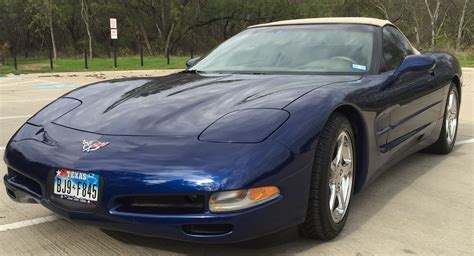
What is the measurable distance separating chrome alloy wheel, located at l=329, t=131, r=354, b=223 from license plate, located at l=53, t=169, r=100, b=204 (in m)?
1.33

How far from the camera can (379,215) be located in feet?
11.1

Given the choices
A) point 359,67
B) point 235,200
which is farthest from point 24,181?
point 359,67

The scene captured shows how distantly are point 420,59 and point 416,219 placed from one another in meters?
1.29

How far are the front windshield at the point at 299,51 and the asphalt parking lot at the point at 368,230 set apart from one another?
3.53ft

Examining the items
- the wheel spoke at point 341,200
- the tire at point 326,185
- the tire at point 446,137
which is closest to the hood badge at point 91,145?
the tire at point 326,185

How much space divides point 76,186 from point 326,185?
4.38 feet

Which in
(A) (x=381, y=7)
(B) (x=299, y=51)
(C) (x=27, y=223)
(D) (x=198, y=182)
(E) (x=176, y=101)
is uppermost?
(A) (x=381, y=7)

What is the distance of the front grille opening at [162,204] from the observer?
232 cm

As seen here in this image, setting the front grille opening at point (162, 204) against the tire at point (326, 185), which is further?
the tire at point (326, 185)

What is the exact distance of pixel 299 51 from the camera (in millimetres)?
3877

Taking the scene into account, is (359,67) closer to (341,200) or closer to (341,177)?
(341,177)

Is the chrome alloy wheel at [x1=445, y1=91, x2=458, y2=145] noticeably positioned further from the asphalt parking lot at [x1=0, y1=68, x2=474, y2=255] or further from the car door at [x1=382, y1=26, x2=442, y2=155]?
the asphalt parking lot at [x1=0, y1=68, x2=474, y2=255]

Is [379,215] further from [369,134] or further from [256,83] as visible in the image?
[256,83]

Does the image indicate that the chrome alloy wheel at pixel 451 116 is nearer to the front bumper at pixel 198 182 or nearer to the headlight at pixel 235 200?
the front bumper at pixel 198 182
